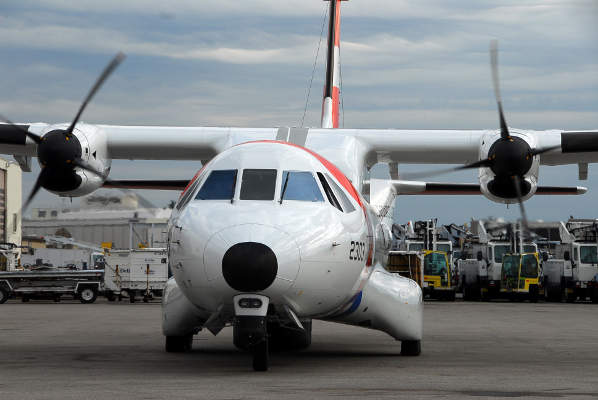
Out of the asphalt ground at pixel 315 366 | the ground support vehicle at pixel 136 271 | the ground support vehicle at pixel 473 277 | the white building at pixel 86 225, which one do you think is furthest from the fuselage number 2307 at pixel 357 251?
the white building at pixel 86 225

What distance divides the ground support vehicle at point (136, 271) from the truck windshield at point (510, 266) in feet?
40.4

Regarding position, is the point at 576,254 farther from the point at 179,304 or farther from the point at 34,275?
the point at 179,304

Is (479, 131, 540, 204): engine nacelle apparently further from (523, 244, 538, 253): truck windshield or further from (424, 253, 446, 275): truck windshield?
(523, 244, 538, 253): truck windshield

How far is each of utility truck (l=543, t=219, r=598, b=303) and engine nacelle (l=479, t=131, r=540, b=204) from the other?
2057cm

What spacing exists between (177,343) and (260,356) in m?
3.16

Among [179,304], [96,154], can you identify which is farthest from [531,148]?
[96,154]

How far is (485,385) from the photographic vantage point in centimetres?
875

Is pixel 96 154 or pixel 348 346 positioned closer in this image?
pixel 96 154

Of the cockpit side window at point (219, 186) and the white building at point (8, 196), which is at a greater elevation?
the white building at point (8, 196)

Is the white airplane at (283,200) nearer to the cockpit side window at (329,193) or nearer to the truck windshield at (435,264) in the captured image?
the cockpit side window at (329,193)

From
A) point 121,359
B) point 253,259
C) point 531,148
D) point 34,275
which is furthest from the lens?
point 34,275

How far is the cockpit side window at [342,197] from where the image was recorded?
1031cm

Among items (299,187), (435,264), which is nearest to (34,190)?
(299,187)

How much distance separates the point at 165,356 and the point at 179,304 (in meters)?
0.74
